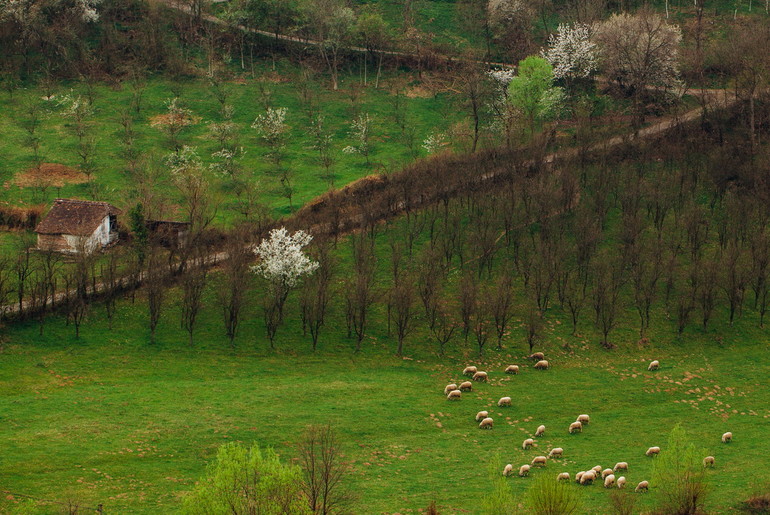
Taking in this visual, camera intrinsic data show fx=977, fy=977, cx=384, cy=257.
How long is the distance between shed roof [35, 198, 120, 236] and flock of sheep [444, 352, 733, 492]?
43.5 meters

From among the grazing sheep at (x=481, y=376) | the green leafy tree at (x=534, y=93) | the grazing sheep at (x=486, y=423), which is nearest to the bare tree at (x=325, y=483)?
the grazing sheep at (x=486, y=423)

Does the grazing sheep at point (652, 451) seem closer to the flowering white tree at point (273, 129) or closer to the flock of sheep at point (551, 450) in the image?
the flock of sheep at point (551, 450)

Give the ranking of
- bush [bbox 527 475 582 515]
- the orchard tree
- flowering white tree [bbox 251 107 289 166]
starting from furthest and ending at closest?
the orchard tree, flowering white tree [bbox 251 107 289 166], bush [bbox 527 475 582 515]

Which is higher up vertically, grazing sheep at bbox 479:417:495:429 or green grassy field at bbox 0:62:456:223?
green grassy field at bbox 0:62:456:223

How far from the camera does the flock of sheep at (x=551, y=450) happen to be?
6650cm

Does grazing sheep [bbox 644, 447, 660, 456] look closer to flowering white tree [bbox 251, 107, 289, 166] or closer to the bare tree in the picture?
the bare tree

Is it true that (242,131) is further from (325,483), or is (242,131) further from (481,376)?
(325,483)

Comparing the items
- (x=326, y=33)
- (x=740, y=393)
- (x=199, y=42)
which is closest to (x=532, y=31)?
(x=326, y=33)

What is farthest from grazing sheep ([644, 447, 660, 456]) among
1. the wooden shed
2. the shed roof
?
the shed roof

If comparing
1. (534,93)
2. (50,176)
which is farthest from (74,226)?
(534,93)

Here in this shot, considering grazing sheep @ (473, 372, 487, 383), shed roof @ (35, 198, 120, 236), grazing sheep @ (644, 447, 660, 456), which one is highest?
shed roof @ (35, 198, 120, 236)

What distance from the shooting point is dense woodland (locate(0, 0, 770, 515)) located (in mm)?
89875

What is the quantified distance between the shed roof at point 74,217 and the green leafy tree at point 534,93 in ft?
176

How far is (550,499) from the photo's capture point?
54.6m
